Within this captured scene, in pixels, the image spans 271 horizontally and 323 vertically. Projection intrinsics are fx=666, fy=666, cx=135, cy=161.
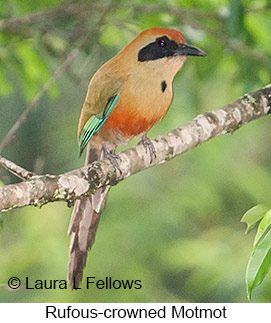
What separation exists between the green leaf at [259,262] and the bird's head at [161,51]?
0.55m

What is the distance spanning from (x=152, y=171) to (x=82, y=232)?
0.25 m

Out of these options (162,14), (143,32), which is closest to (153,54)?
(143,32)

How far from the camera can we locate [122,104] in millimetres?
1679

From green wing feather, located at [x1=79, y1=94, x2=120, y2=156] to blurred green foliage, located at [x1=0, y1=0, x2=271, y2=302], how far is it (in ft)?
0.14

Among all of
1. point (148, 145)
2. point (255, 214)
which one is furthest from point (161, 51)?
point (255, 214)

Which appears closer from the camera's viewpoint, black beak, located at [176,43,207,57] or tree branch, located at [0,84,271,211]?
tree branch, located at [0,84,271,211]

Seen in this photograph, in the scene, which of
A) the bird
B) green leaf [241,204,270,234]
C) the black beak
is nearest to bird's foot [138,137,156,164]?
the bird

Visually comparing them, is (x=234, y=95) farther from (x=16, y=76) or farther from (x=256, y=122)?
(x=16, y=76)

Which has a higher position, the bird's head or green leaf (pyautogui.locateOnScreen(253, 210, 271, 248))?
the bird's head

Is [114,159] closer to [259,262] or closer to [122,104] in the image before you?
[122,104]

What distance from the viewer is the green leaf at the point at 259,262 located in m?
1.39

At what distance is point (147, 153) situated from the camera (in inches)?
68.5

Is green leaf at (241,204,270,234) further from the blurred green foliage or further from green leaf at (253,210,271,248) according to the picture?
the blurred green foliage

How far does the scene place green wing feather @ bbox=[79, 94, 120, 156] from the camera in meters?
1.69
